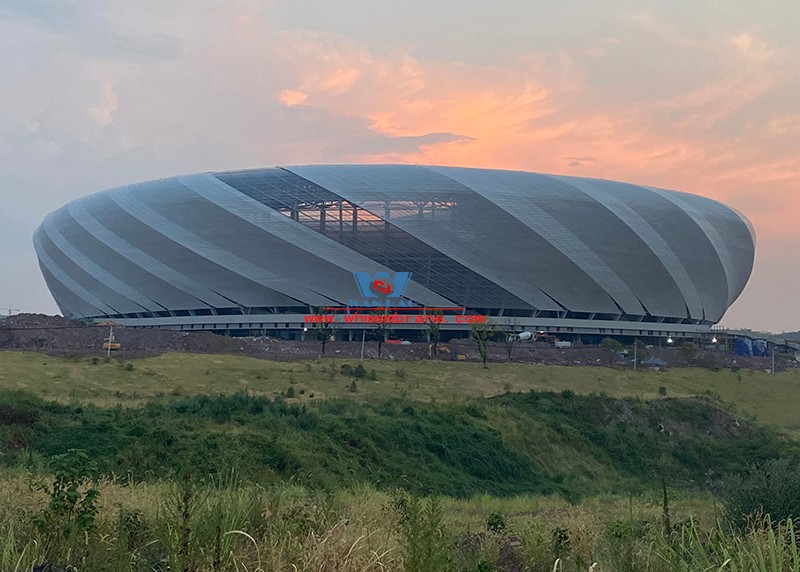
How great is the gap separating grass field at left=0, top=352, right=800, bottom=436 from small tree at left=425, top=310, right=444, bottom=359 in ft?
29.4

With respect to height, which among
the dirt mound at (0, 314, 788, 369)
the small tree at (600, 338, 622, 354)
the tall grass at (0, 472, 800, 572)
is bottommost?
the dirt mound at (0, 314, 788, 369)

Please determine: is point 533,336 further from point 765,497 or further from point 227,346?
point 765,497

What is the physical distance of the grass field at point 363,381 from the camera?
32.1m

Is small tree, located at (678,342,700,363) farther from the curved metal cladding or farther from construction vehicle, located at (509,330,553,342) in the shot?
the curved metal cladding

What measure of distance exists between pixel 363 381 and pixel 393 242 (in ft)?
123

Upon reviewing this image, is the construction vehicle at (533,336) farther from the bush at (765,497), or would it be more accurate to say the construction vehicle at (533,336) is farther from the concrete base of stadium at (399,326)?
the bush at (765,497)

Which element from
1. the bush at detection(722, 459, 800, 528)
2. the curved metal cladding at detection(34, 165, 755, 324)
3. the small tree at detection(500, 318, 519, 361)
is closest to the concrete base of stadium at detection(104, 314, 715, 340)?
the small tree at detection(500, 318, 519, 361)

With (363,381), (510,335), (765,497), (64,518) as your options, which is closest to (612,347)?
(510,335)

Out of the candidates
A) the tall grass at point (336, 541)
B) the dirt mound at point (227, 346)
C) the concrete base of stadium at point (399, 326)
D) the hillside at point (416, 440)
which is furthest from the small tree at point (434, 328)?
the tall grass at point (336, 541)

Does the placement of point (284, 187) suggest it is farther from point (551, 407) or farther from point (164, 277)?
point (551, 407)

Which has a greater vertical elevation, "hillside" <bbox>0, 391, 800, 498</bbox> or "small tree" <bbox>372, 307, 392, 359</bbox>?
"small tree" <bbox>372, 307, 392, 359</bbox>

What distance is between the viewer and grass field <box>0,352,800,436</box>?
105 ft

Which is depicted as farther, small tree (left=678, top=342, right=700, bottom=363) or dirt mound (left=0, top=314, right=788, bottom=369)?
small tree (left=678, top=342, right=700, bottom=363)

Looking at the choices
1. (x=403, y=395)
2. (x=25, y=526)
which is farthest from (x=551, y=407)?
(x=25, y=526)
